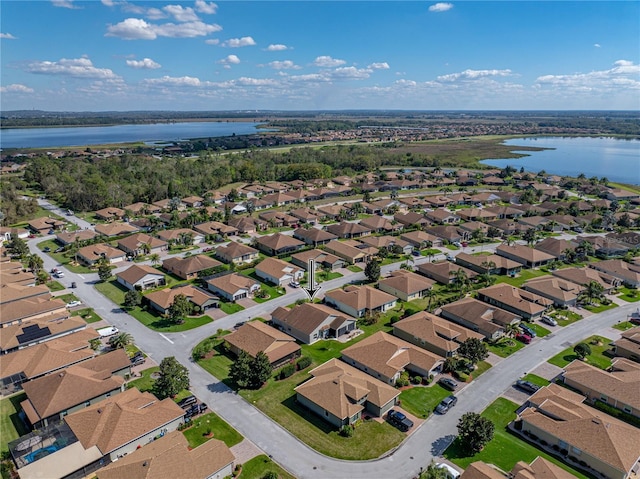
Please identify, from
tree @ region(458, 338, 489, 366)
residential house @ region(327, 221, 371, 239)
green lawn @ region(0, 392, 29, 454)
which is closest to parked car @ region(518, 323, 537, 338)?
tree @ region(458, 338, 489, 366)

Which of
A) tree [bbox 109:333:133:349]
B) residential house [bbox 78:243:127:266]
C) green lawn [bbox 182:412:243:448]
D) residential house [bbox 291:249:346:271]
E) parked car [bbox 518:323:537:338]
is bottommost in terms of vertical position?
green lawn [bbox 182:412:243:448]

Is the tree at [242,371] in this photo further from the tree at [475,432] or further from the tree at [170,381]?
the tree at [475,432]

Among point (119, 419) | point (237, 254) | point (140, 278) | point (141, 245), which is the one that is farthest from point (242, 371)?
point (141, 245)

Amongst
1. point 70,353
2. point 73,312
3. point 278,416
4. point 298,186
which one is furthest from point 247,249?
point 298,186

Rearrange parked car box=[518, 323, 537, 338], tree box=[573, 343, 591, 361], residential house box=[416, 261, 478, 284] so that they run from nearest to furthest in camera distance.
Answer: tree box=[573, 343, 591, 361] < parked car box=[518, 323, 537, 338] < residential house box=[416, 261, 478, 284]

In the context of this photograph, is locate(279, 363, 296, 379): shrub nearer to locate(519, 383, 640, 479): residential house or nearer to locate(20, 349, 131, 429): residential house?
locate(20, 349, 131, 429): residential house

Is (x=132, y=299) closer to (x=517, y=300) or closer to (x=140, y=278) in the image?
(x=140, y=278)

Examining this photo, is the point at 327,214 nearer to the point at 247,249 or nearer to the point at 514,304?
the point at 247,249
